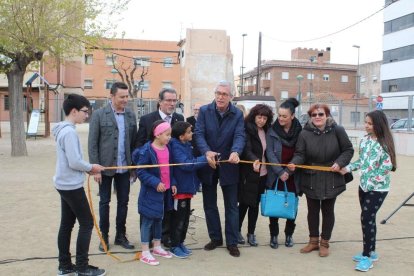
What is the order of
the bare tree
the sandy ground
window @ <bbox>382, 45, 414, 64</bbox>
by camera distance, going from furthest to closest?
window @ <bbox>382, 45, 414, 64</bbox> < the bare tree < the sandy ground

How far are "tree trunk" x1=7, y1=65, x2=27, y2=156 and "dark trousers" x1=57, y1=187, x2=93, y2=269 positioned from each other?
10.6 metres

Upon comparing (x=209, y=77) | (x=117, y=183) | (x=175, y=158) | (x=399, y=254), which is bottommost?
(x=399, y=254)

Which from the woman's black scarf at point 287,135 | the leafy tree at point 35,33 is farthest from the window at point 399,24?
the woman's black scarf at point 287,135

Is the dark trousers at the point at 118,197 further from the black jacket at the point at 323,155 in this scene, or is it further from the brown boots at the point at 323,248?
the brown boots at the point at 323,248

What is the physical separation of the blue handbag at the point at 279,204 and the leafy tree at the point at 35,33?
31.5 ft

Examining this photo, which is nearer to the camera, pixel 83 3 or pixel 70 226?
pixel 70 226

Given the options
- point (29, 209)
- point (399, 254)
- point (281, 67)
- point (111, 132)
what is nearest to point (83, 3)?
point (29, 209)

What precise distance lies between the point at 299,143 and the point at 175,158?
1.46 meters

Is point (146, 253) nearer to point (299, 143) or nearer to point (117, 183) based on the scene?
point (117, 183)

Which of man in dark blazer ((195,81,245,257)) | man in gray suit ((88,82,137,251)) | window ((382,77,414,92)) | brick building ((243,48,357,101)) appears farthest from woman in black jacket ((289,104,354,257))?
brick building ((243,48,357,101))

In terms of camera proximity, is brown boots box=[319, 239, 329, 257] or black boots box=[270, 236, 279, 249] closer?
brown boots box=[319, 239, 329, 257]

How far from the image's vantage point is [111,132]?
5.23 meters

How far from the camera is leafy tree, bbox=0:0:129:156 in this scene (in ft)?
40.3

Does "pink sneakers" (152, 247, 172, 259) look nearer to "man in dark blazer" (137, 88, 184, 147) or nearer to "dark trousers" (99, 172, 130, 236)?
"dark trousers" (99, 172, 130, 236)
